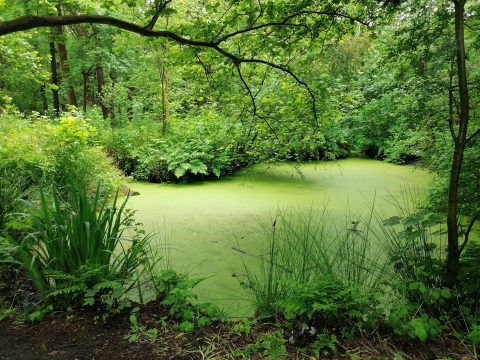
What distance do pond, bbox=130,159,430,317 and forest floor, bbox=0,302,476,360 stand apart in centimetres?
55

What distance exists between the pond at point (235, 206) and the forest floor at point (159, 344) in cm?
55

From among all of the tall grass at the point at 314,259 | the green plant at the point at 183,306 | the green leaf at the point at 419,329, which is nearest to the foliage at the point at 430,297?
the green leaf at the point at 419,329

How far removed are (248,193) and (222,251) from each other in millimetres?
2355

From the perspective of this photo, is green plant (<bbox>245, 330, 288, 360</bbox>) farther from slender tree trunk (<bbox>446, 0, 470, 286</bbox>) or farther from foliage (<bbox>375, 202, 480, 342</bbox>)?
slender tree trunk (<bbox>446, 0, 470, 286</bbox>)

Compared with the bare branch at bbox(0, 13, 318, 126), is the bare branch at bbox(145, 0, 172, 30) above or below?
above

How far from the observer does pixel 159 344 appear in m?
1.41

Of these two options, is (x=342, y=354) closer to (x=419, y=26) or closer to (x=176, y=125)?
(x=419, y=26)

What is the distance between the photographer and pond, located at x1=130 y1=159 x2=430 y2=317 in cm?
267

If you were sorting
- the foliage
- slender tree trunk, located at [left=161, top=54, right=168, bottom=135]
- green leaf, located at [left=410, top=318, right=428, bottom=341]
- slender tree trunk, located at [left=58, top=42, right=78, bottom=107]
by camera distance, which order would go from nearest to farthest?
green leaf, located at [left=410, top=318, right=428, bottom=341] < the foliage < slender tree trunk, located at [left=161, top=54, right=168, bottom=135] < slender tree trunk, located at [left=58, top=42, right=78, bottom=107]

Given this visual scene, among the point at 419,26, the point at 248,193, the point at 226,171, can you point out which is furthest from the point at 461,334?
the point at 226,171

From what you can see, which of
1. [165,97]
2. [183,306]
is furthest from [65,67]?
[183,306]

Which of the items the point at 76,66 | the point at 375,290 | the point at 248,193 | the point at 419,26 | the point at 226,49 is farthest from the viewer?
the point at 76,66

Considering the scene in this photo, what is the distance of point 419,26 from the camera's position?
1845 mm

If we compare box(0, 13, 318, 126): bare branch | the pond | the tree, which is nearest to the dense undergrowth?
the tree
